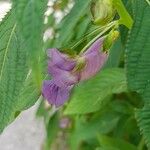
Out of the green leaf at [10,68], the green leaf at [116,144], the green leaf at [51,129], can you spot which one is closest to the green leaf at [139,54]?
the green leaf at [10,68]

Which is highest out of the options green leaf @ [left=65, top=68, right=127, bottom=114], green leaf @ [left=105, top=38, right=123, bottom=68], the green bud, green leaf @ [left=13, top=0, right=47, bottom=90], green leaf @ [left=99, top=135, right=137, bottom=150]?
green leaf @ [left=13, top=0, right=47, bottom=90]

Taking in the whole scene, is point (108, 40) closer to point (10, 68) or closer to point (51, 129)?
point (10, 68)

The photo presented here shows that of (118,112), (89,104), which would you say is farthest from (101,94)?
(118,112)

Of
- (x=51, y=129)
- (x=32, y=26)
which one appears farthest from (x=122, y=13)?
(x=51, y=129)

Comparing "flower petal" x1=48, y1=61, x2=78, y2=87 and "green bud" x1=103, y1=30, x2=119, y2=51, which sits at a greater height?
"flower petal" x1=48, y1=61, x2=78, y2=87

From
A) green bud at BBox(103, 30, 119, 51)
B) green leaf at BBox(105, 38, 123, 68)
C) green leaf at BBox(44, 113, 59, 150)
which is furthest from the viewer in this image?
green leaf at BBox(44, 113, 59, 150)

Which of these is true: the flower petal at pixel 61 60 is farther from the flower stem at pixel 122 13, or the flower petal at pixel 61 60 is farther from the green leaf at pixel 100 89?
the green leaf at pixel 100 89

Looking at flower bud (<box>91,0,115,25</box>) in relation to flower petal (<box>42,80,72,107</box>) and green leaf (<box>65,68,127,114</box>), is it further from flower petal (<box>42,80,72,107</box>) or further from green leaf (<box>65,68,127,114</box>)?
green leaf (<box>65,68,127,114</box>)

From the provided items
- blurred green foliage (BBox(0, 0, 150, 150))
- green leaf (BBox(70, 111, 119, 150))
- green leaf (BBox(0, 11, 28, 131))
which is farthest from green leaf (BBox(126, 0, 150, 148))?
green leaf (BBox(70, 111, 119, 150))
